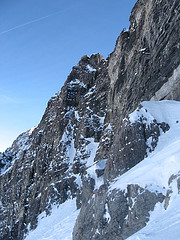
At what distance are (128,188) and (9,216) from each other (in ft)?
155

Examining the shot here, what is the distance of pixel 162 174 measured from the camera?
12758 millimetres

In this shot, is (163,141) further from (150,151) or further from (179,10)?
(179,10)

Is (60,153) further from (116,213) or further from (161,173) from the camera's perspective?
(161,173)

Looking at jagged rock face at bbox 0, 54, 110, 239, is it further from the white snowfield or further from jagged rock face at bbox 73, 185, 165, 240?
the white snowfield

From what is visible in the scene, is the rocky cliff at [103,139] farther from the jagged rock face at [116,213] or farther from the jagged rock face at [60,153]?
the jagged rock face at [60,153]

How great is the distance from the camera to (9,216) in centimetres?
5203

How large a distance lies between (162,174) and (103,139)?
21.0 metres

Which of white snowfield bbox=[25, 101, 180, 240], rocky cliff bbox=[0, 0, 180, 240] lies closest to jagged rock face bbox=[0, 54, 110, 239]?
rocky cliff bbox=[0, 0, 180, 240]

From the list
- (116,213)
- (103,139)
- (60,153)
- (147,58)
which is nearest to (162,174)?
(116,213)

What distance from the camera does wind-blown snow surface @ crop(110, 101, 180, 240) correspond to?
25.9 feet

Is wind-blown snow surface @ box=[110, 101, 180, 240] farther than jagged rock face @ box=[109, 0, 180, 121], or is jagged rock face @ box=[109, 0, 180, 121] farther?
jagged rock face @ box=[109, 0, 180, 121]

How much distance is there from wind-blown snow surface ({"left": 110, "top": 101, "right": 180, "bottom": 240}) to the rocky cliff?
0.50 m

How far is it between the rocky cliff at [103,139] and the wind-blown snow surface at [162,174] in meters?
0.50

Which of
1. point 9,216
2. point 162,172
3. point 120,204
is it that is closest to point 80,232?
point 120,204
